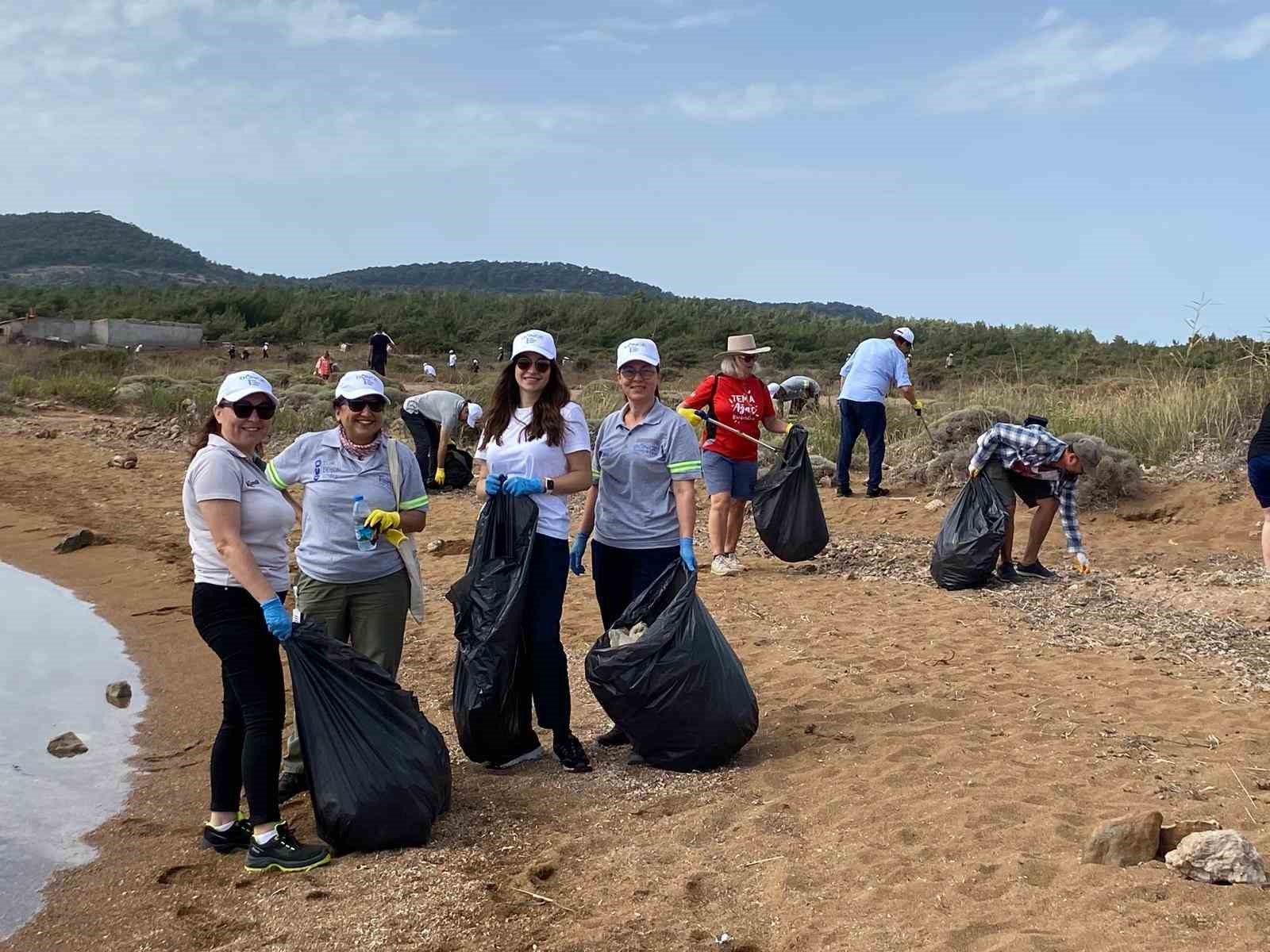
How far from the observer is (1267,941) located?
2.74 m

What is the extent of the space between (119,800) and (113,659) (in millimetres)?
2198

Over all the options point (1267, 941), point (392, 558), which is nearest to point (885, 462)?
point (392, 558)

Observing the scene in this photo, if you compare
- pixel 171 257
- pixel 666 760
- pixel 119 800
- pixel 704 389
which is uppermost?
pixel 171 257

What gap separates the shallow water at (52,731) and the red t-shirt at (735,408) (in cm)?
353

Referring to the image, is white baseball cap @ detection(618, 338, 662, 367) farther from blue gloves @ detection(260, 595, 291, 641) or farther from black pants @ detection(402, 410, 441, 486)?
black pants @ detection(402, 410, 441, 486)

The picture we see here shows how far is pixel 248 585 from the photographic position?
347cm

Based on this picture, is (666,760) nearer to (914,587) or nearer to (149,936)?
(149,936)

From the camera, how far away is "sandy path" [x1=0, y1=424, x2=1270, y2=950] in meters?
3.05

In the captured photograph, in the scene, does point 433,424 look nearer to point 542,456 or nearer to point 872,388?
point 872,388

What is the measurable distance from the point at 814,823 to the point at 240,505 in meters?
1.98

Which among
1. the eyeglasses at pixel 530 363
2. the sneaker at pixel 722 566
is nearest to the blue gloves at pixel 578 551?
the eyeglasses at pixel 530 363

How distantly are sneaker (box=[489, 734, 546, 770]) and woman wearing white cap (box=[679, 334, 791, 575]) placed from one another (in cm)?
315

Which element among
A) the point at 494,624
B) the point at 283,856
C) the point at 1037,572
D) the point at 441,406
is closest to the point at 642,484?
the point at 494,624

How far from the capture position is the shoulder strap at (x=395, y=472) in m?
4.03
